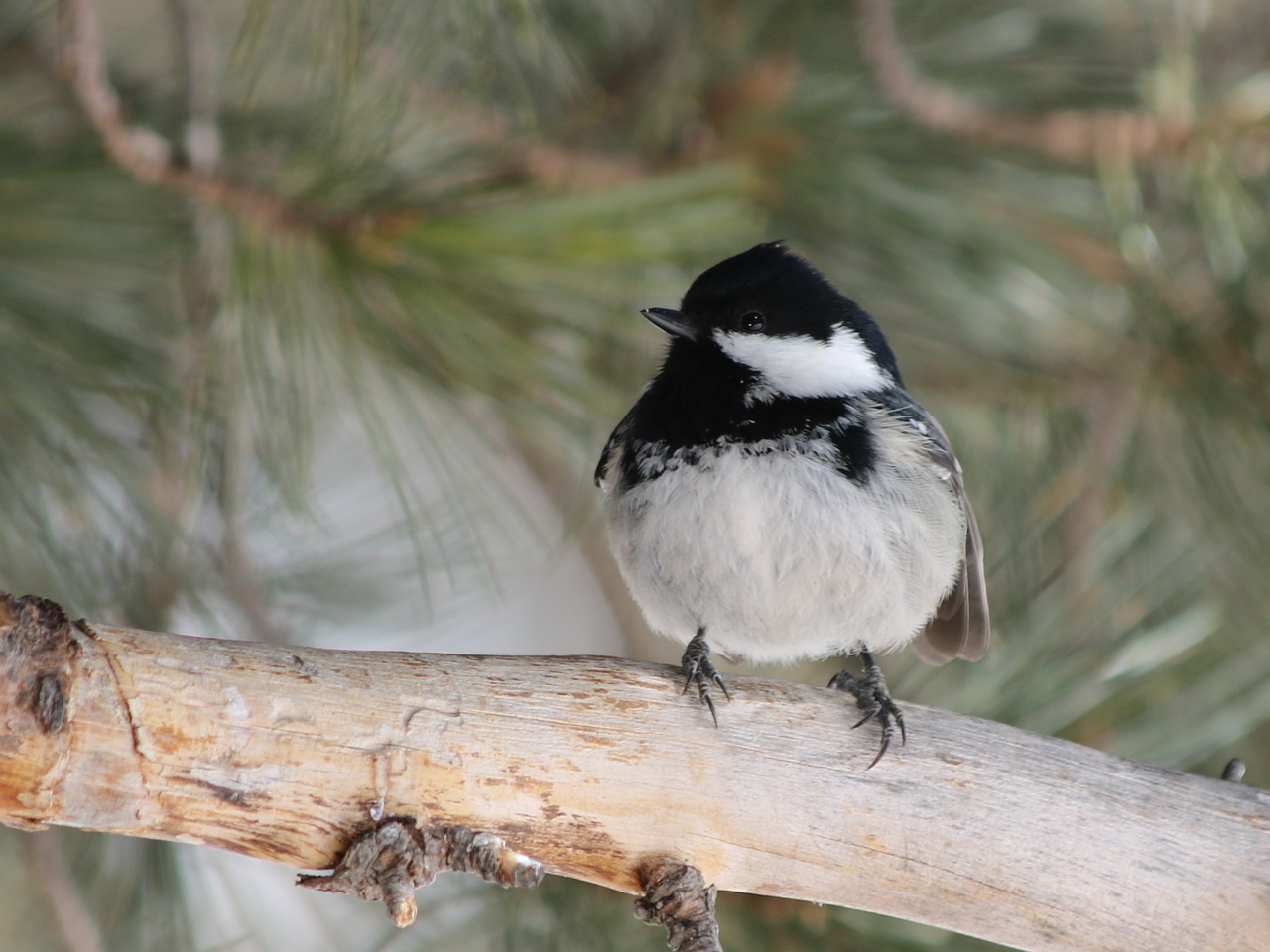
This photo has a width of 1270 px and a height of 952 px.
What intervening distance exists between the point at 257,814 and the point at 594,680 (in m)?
0.33

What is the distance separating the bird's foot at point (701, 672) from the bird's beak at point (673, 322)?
0.37 meters

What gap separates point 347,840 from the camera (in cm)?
103

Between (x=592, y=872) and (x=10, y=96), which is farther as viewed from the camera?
(x=10, y=96)

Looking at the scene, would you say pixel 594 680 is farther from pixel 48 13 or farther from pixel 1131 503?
pixel 48 13

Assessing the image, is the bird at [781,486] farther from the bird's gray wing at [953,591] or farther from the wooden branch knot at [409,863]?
the wooden branch knot at [409,863]

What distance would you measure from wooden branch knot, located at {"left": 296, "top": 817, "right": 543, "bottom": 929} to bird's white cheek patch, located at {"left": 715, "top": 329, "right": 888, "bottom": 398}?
68 cm

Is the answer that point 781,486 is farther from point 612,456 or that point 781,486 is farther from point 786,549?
point 612,456

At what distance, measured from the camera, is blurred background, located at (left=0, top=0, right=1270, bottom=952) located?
1.35 metres

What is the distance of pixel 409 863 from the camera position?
1.01 m

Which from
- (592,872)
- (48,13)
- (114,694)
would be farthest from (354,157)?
(592,872)

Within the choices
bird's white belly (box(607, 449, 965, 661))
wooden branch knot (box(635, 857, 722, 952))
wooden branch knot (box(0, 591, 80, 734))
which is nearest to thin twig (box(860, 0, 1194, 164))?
bird's white belly (box(607, 449, 965, 661))

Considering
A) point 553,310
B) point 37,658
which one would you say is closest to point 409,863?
point 37,658

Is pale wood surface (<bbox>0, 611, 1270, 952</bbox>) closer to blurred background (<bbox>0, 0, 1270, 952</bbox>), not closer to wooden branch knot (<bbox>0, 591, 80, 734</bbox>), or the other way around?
wooden branch knot (<bbox>0, 591, 80, 734</bbox>)

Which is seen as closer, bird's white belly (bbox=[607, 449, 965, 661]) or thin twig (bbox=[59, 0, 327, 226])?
thin twig (bbox=[59, 0, 327, 226])
